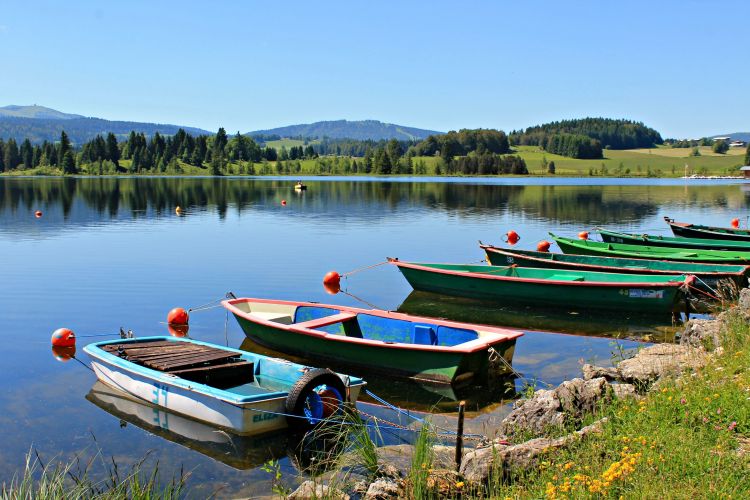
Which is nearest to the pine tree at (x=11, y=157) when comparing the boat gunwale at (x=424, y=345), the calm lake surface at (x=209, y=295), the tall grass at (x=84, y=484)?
the calm lake surface at (x=209, y=295)

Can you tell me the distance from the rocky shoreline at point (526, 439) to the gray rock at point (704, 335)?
0.03 m

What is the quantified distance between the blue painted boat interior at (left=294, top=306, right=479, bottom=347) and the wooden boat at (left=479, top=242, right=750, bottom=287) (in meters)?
10.0

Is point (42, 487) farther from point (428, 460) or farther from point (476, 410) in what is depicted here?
point (476, 410)

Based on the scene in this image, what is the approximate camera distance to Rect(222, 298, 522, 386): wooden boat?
1373cm

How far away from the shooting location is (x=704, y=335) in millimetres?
13602

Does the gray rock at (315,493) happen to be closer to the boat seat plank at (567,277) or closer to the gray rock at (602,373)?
the gray rock at (602,373)

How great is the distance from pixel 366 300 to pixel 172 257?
42.2ft

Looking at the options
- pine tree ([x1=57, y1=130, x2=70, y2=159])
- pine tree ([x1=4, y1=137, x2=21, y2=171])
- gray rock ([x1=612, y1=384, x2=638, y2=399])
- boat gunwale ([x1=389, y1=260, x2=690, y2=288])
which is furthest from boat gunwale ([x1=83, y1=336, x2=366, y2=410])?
pine tree ([x1=4, y1=137, x2=21, y2=171])

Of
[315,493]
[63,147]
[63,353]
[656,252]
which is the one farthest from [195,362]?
[63,147]

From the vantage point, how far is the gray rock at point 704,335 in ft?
42.0

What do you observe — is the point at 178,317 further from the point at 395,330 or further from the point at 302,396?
the point at 302,396

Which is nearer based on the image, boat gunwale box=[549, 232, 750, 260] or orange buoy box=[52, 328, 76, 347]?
orange buoy box=[52, 328, 76, 347]

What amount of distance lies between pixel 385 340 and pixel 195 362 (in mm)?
4441

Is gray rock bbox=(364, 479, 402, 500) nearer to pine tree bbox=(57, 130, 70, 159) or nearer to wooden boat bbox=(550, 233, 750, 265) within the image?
wooden boat bbox=(550, 233, 750, 265)
